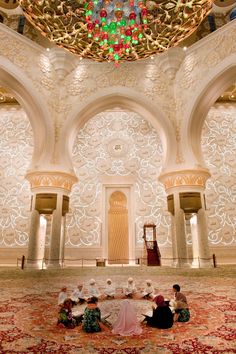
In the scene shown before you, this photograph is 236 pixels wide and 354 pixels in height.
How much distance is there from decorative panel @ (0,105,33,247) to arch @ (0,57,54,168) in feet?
7.88

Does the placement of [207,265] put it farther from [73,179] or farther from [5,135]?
[5,135]

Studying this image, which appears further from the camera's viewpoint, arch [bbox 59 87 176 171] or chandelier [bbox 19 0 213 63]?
arch [bbox 59 87 176 171]

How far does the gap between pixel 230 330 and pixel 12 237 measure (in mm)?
7719

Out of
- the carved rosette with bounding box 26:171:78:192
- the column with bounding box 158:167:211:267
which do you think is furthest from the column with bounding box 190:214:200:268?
the carved rosette with bounding box 26:171:78:192

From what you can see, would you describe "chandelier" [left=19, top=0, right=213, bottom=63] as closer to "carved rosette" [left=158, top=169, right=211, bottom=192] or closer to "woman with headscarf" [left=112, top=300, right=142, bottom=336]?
"carved rosette" [left=158, top=169, right=211, bottom=192]

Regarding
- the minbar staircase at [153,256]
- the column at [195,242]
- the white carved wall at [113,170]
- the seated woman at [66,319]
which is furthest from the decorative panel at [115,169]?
the seated woman at [66,319]

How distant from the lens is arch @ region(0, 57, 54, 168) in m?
6.78

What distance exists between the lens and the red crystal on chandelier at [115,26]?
4.28 m

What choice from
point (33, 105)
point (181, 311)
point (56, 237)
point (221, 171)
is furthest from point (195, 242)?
point (33, 105)

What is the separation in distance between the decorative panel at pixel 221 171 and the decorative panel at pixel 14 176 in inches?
238

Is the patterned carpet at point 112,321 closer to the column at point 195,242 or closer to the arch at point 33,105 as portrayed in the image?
the column at point 195,242

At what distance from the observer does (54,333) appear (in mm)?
2232

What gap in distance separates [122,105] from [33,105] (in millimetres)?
2508

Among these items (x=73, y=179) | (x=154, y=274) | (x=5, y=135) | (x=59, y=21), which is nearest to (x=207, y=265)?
(x=154, y=274)
